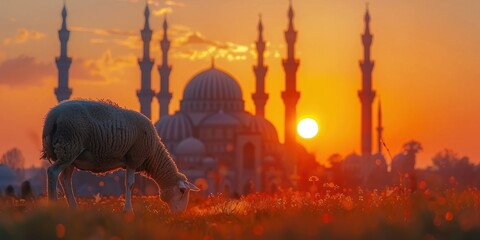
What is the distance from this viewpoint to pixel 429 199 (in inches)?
532

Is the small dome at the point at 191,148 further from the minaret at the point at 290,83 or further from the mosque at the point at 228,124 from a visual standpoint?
the minaret at the point at 290,83

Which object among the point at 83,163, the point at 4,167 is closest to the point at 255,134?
the point at 4,167

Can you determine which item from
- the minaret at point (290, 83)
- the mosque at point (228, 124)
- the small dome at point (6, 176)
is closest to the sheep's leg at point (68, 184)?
the mosque at point (228, 124)

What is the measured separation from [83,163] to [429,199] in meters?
5.05

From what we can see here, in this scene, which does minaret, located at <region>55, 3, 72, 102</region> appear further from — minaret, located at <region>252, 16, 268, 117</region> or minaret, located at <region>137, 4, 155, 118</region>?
minaret, located at <region>252, 16, 268, 117</region>

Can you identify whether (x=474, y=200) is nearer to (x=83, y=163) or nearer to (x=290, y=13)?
(x=83, y=163)

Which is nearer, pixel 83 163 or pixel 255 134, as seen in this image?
pixel 83 163

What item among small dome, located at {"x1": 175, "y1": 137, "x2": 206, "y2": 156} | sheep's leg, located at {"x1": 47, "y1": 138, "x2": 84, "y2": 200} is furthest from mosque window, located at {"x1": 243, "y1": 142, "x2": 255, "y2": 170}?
sheep's leg, located at {"x1": 47, "y1": 138, "x2": 84, "y2": 200}

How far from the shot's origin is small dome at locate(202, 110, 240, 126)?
4913 inches

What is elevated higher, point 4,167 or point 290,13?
point 290,13

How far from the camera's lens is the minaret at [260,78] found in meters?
121

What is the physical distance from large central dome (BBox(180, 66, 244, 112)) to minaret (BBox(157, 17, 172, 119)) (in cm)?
519

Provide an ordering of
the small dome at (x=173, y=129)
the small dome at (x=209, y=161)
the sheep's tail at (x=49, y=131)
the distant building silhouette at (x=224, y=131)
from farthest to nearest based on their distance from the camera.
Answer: the small dome at (x=173, y=129) < the small dome at (x=209, y=161) < the distant building silhouette at (x=224, y=131) < the sheep's tail at (x=49, y=131)

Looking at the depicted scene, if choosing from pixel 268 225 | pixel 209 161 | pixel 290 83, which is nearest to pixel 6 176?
pixel 209 161
